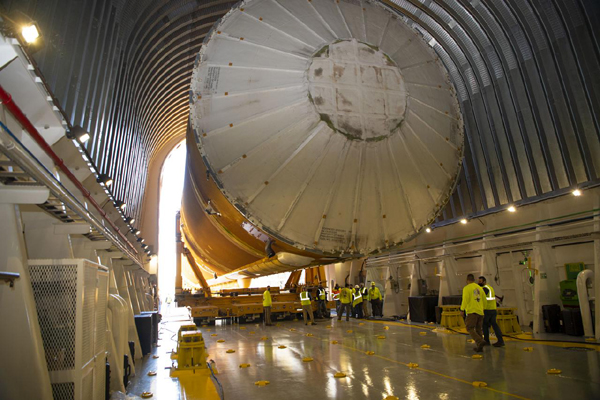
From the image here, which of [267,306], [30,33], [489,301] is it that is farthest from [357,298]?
[30,33]

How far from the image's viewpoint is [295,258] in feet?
17.3

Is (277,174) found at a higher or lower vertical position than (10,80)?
lower

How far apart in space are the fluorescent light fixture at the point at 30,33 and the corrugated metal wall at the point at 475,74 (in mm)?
1678

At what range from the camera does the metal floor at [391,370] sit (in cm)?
407

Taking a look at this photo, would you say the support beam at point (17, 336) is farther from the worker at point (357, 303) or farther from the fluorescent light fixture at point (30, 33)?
the worker at point (357, 303)

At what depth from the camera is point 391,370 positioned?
5.07m

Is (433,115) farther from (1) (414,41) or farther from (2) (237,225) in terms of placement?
(2) (237,225)

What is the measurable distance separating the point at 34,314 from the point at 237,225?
268cm

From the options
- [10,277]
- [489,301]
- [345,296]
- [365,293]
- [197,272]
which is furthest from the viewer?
[365,293]

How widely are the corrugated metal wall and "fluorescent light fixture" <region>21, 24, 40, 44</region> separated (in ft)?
5.51

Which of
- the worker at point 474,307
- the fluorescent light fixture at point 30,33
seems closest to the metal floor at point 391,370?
the worker at point 474,307

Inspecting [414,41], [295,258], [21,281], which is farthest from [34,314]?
[414,41]

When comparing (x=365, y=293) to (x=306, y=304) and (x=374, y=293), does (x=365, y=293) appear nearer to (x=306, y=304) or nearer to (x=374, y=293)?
(x=374, y=293)

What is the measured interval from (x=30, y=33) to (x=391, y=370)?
5051 mm
